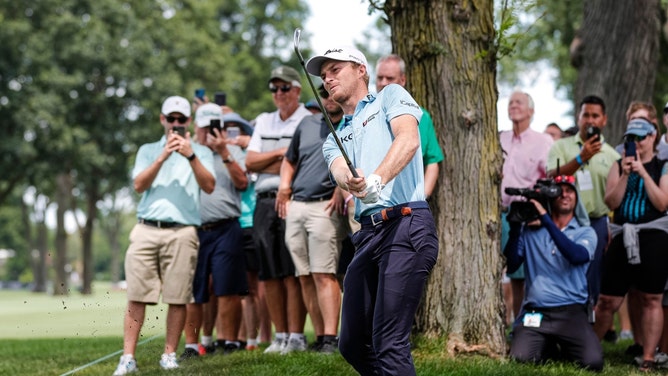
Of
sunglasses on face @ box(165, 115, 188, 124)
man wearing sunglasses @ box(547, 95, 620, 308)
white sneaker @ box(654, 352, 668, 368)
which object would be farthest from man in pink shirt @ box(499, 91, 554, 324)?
sunglasses on face @ box(165, 115, 188, 124)

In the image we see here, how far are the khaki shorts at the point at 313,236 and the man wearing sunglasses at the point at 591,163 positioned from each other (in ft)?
7.23

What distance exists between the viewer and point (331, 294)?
7738mm

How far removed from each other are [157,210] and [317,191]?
1.35 m

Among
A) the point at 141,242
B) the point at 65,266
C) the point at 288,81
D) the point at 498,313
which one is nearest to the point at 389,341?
the point at 498,313

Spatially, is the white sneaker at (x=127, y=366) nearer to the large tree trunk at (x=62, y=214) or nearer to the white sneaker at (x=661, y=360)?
the white sneaker at (x=661, y=360)

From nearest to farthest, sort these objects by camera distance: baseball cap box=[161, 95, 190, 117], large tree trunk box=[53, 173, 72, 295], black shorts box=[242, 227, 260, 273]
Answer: baseball cap box=[161, 95, 190, 117], black shorts box=[242, 227, 260, 273], large tree trunk box=[53, 173, 72, 295]

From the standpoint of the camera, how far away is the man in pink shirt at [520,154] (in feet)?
29.7

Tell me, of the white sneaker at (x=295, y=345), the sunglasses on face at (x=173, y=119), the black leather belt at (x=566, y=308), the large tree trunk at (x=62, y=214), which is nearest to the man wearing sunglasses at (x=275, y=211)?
the white sneaker at (x=295, y=345)

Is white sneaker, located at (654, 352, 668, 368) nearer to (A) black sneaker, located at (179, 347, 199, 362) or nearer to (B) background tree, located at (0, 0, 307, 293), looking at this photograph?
(A) black sneaker, located at (179, 347, 199, 362)

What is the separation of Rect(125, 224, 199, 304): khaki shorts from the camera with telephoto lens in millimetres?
2735

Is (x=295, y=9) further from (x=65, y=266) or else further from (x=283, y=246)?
(x=283, y=246)

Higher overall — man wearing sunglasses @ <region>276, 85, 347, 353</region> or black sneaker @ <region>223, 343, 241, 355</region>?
man wearing sunglasses @ <region>276, 85, 347, 353</region>

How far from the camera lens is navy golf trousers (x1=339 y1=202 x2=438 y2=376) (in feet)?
15.5

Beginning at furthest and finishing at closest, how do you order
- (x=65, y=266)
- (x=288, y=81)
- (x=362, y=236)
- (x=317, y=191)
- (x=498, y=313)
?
(x=65, y=266) → (x=288, y=81) → (x=317, y=191) → (x=498, y=313) → (x=362, y=236)
